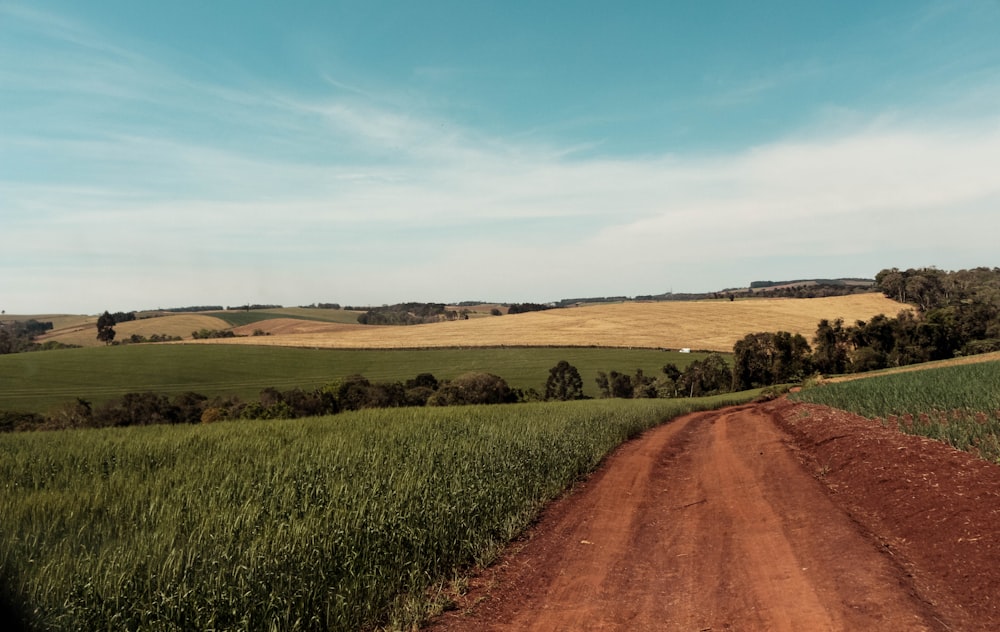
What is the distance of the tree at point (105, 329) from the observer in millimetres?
118125

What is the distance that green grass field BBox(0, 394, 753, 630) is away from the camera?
182 inches

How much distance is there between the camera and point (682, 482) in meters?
13.6

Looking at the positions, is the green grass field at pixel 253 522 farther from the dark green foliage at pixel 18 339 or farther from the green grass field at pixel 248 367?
the dark green foliage at pixel 18 339

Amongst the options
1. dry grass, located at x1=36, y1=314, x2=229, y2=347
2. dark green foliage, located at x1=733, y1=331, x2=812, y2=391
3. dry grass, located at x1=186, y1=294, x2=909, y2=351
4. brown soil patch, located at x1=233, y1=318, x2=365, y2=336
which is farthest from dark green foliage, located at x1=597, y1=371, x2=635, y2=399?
dry grass, located at x1=36, y1=314, x2=229, y2=347

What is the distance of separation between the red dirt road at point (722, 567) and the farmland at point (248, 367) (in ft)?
200

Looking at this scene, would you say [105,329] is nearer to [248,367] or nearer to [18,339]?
[18,339]

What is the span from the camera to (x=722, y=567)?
297 inches

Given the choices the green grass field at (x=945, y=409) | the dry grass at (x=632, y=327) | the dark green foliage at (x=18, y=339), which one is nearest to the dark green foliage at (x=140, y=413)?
the green grass field at (x=945, y=409)

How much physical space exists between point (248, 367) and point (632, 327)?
66.6m

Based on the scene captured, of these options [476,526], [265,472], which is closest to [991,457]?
[476,526]

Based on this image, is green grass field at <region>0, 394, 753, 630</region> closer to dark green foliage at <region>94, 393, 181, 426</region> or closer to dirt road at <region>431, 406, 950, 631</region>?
dirt road at <region>431, 406, 950, 631</region>

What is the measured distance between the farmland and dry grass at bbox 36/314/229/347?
36830 millimetres

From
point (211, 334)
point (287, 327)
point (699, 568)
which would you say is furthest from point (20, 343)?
point (699, 568)

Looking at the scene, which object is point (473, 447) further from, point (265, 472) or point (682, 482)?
point (682, 482)
